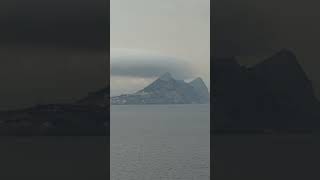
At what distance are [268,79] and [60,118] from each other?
1713 millimetres

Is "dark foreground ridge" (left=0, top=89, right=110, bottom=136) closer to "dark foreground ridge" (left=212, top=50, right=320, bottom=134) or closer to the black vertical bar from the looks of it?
the black vertical bar

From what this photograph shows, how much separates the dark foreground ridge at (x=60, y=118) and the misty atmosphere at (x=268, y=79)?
2.99ft

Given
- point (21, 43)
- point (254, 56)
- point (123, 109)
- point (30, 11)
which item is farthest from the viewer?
point (123, 109)

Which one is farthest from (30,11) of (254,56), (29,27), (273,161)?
(273,161)

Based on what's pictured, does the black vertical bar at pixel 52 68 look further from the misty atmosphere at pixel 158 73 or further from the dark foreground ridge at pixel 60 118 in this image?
the misty atmosphere at pixel 158 73

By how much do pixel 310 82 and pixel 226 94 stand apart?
2.17 feet

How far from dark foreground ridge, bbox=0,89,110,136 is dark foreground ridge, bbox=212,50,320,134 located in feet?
3.02

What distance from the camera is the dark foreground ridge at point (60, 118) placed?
3.44m

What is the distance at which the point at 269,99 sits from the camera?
347cm

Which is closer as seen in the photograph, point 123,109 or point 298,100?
point 298,100

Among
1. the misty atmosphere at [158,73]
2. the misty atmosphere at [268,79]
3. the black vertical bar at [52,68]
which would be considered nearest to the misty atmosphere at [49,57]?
the black vertical bar at [52,68]

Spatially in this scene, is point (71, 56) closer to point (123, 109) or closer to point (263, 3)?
point (263, 3)

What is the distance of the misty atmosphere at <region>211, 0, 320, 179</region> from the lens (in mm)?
3461

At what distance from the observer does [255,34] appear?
366 cm
